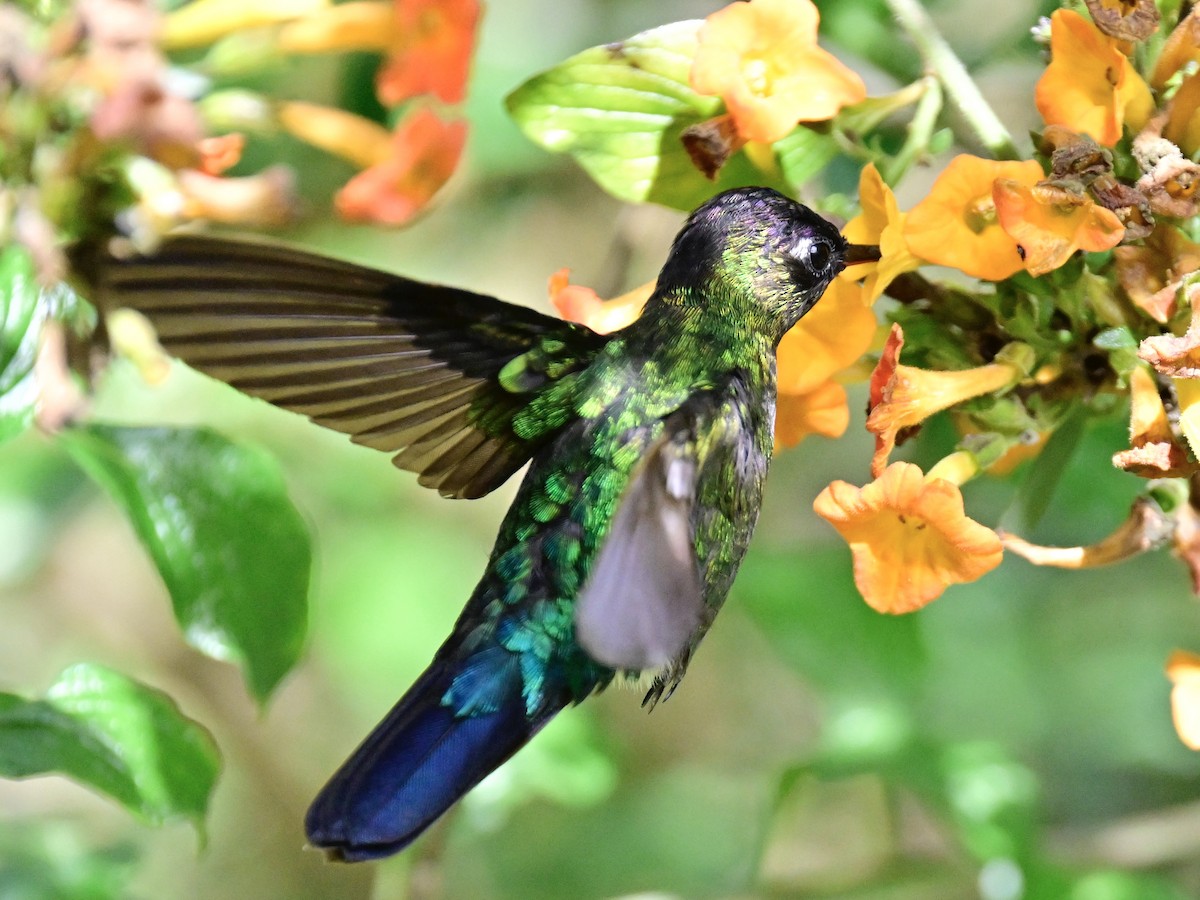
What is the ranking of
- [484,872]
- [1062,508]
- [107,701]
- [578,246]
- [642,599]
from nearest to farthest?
[642,599]
[107,701]
[1062,508]
[484,872]
[578,246]

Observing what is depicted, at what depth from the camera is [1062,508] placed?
2.11m

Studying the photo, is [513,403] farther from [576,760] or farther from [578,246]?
[578,246]

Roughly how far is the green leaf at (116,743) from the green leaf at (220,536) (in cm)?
10

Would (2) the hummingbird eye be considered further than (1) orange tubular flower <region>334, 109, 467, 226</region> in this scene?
No

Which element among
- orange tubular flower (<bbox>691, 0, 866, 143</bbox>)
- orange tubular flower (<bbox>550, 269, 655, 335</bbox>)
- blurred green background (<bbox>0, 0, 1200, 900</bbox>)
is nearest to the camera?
orange tubular flower (<bbox>691, 0, 866, 143</bbox>)

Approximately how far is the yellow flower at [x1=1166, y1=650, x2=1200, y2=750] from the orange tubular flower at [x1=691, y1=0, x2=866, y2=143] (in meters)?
0.62

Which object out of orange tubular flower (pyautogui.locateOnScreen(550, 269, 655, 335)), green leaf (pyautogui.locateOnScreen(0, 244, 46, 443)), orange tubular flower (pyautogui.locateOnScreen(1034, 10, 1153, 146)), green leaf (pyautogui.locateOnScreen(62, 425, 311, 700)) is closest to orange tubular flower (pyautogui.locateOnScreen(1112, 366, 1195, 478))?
orange tubular flower (pyautogui.locateOnScreen(1034, 10, 1153, 146))

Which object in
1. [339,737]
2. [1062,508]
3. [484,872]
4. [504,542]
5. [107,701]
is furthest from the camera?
[339,737]

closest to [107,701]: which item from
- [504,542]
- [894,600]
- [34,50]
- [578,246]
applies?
[504,542]

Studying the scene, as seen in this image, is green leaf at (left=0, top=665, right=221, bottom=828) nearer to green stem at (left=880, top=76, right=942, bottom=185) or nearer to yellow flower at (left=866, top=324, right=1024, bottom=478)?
yellow flower at (left=866, top=324, right=1024, bottom=478)

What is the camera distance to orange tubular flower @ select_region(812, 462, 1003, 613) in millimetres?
1095

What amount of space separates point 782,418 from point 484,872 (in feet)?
5.16

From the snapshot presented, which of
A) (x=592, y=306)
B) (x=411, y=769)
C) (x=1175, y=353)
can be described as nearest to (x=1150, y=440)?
(x=1175, y=353)

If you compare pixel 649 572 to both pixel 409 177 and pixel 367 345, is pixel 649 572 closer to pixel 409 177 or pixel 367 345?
pixel 367 345
